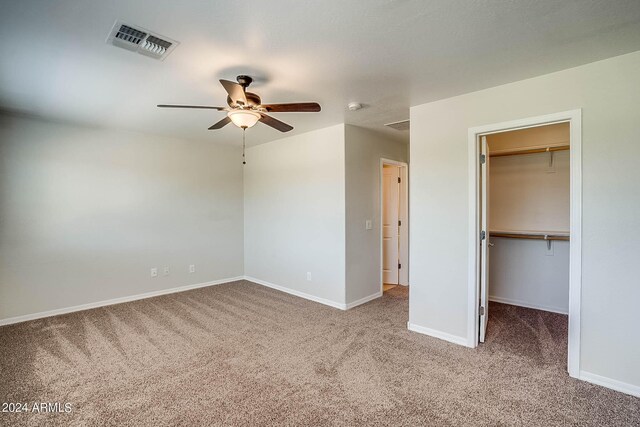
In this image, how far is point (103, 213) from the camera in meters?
4.27

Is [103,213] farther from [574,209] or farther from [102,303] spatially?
[574,209]

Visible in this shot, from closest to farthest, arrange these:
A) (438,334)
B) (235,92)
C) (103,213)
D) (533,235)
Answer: (235,92)
(438,334)
(533,235)
(103,213)

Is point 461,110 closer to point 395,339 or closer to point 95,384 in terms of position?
point 395,339

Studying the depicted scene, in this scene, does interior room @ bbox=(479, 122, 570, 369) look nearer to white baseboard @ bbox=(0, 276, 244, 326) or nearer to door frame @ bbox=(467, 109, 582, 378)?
door frame @ bbox=(467, 109, 582, 378)

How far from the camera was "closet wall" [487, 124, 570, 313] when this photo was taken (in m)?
3.93

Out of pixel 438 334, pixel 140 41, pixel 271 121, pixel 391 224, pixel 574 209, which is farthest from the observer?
pixel 391 224

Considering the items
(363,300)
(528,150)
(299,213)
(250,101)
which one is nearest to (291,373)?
A: (363,300)

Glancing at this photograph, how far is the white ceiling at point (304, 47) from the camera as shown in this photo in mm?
1721

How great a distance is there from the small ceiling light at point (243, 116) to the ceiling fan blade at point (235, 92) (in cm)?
12

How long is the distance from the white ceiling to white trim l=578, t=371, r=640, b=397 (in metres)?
2.40

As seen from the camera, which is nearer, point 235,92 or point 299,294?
point 235,92

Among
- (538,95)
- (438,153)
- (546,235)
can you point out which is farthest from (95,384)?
(546,235)

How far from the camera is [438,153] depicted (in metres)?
3.17

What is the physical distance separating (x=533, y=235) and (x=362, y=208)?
223cm
